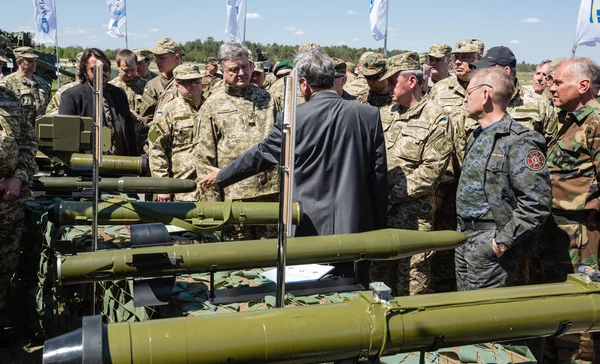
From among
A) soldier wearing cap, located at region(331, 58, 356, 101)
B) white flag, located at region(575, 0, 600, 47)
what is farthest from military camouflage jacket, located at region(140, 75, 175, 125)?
white flag, located at region(575, 0, 600, 47)

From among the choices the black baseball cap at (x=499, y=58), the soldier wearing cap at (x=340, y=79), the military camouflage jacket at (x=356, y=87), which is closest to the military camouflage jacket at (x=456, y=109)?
the black baseball cap at (x=499, y=58)

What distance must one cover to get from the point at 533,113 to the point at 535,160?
6.52 feet

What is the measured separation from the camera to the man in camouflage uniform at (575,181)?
385 centimetres

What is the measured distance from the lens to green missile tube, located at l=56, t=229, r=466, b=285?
2.81 m

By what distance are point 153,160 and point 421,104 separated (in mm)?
2624

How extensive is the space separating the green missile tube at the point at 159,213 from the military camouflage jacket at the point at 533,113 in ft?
8.14

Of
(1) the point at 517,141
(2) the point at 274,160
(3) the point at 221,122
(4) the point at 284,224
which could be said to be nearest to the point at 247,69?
(3) the point at 221,122

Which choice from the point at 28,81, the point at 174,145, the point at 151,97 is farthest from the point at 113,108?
the point at 28,81

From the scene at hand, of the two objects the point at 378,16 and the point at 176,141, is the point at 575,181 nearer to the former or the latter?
the point at 176,141

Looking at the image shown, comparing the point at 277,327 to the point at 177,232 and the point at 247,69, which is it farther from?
the point at 247,69

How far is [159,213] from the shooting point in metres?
3.92

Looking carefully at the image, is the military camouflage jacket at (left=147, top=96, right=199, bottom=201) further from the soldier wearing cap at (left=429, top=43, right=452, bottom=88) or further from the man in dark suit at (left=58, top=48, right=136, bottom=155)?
the soldier wearing cap at (left=429, top=43, right=452, bottom=88)

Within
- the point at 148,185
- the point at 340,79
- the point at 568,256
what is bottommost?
the point at 568,256

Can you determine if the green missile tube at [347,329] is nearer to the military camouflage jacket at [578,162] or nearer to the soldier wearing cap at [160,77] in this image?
the military camouflage jacket at [578,162]
